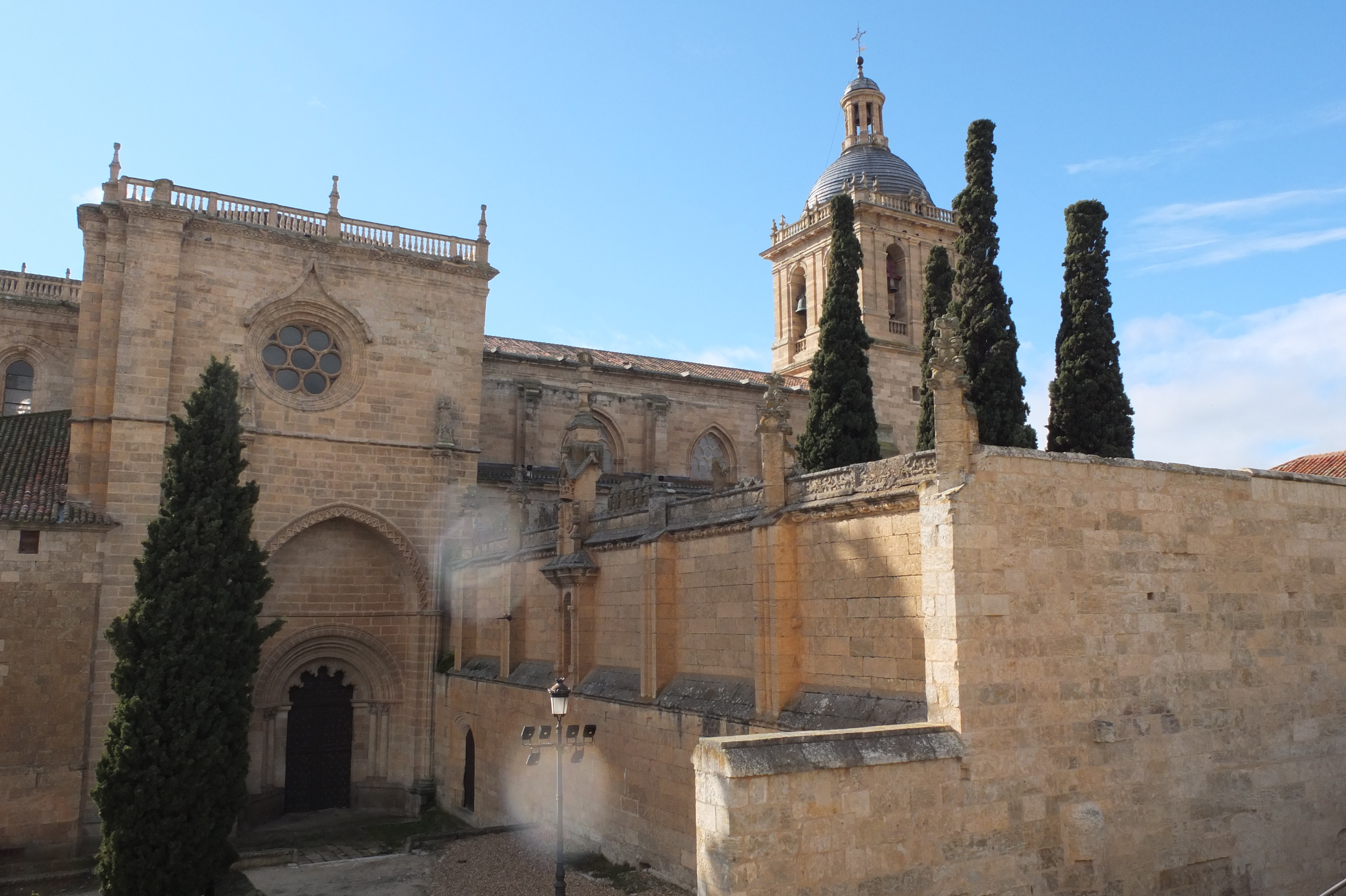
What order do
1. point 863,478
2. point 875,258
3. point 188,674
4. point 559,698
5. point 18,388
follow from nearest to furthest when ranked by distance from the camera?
point 863,478
point 559,698
point 188,674
point 18,388
point 875,258

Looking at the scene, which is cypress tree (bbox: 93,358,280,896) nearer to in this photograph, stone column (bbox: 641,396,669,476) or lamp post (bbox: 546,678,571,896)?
lamp post (bbox: 546,678,571,896)

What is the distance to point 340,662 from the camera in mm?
23078

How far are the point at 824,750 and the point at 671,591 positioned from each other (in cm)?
697

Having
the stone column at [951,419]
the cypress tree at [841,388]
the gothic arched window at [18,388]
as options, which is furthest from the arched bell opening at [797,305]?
the stone column at [951,419]

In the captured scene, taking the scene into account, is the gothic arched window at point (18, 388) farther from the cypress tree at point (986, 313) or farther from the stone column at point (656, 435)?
the cypress tree at point (986, 313)

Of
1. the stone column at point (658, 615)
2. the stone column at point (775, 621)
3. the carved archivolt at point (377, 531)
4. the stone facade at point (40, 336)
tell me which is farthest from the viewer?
the stone facade at point (40, 336)

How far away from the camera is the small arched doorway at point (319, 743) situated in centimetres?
2234

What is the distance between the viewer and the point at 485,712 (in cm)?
2016

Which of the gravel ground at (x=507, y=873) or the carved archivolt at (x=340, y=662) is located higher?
the carved archivolt at (x=340, y=662)

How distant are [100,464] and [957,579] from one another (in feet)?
61.1

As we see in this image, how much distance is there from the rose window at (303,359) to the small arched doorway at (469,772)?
352 inches

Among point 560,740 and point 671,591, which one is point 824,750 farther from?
point 671,591

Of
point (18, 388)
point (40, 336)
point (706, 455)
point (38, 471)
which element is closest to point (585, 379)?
point (38, 471)

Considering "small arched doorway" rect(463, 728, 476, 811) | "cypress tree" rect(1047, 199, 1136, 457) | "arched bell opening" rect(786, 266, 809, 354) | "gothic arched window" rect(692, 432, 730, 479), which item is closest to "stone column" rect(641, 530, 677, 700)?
"small arched doorway" rect(463, 728, 476, 811)
